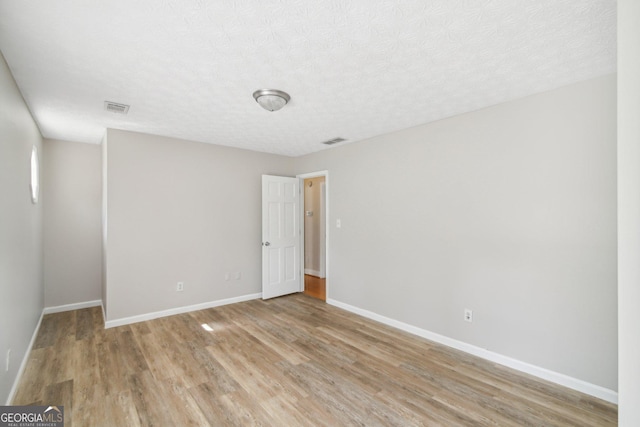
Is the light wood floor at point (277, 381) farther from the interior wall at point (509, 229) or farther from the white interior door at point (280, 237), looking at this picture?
the white interior door at point (280, 237)

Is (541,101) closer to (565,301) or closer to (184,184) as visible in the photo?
(565,301)

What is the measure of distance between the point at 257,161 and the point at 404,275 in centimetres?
299

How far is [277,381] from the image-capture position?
97.8 inches

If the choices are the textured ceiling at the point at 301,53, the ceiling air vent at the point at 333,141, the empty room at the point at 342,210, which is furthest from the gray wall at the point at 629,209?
the ceiling air vent at the point at 333,141

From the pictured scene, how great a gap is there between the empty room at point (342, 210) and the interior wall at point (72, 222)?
1.2 inches

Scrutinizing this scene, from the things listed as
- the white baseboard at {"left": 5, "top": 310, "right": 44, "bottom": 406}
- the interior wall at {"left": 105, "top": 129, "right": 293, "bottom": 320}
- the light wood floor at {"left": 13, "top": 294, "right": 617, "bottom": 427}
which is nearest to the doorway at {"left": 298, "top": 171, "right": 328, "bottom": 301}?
the interior wall at {"left": 105, "top": 129, "right": 293, "bottom": 320}

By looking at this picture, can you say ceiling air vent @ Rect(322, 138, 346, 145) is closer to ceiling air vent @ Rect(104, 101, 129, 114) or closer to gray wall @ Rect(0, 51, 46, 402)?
ceiling air vent @ Rect(104, 101, 129, 114)

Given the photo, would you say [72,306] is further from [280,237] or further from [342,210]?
[342,210]

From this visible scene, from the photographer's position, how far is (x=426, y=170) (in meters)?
3.41

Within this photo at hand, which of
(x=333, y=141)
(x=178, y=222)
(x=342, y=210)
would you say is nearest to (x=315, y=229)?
(x=342, y=210)

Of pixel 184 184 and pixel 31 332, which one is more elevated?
pixel 184 184

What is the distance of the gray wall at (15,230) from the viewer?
1991 millimetres

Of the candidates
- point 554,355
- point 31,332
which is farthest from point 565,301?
point 31,332

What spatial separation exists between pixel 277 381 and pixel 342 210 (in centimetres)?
257
